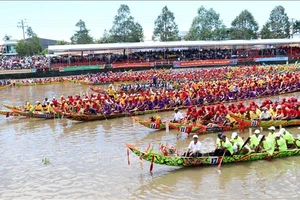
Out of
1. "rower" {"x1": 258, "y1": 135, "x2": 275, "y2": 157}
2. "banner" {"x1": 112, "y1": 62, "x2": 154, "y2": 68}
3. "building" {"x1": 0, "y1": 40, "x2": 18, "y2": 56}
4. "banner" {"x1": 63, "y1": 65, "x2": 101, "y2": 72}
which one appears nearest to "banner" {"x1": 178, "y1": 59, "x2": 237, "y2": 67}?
"banner" {"x1": 112, "y1": 62, "x2": 154, "y2": 68}

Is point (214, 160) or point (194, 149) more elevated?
point (194, 149)

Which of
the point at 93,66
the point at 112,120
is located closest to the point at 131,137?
the point at 112,120

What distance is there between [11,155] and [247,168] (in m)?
8.25

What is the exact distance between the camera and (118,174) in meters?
11.2

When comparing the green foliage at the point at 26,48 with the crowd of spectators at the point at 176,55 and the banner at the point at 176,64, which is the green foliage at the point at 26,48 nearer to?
the crowd of spectators at the point at 176,55

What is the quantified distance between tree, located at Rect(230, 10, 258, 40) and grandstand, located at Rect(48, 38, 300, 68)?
14039mm

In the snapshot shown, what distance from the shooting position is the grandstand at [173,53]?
44.2m

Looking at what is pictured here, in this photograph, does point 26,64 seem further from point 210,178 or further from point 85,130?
point 210,178

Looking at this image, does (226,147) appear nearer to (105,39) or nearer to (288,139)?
(288,139)

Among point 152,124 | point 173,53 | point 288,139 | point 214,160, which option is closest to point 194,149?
point 214,160

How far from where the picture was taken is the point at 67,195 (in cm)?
998

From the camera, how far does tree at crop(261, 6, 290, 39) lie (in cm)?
6512

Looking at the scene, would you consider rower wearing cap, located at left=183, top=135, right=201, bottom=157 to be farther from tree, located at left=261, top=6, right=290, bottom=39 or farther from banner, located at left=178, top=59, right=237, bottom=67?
tree, located at left=261, top=6, right=290, bottom=39

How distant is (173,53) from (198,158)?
38.1 meters
